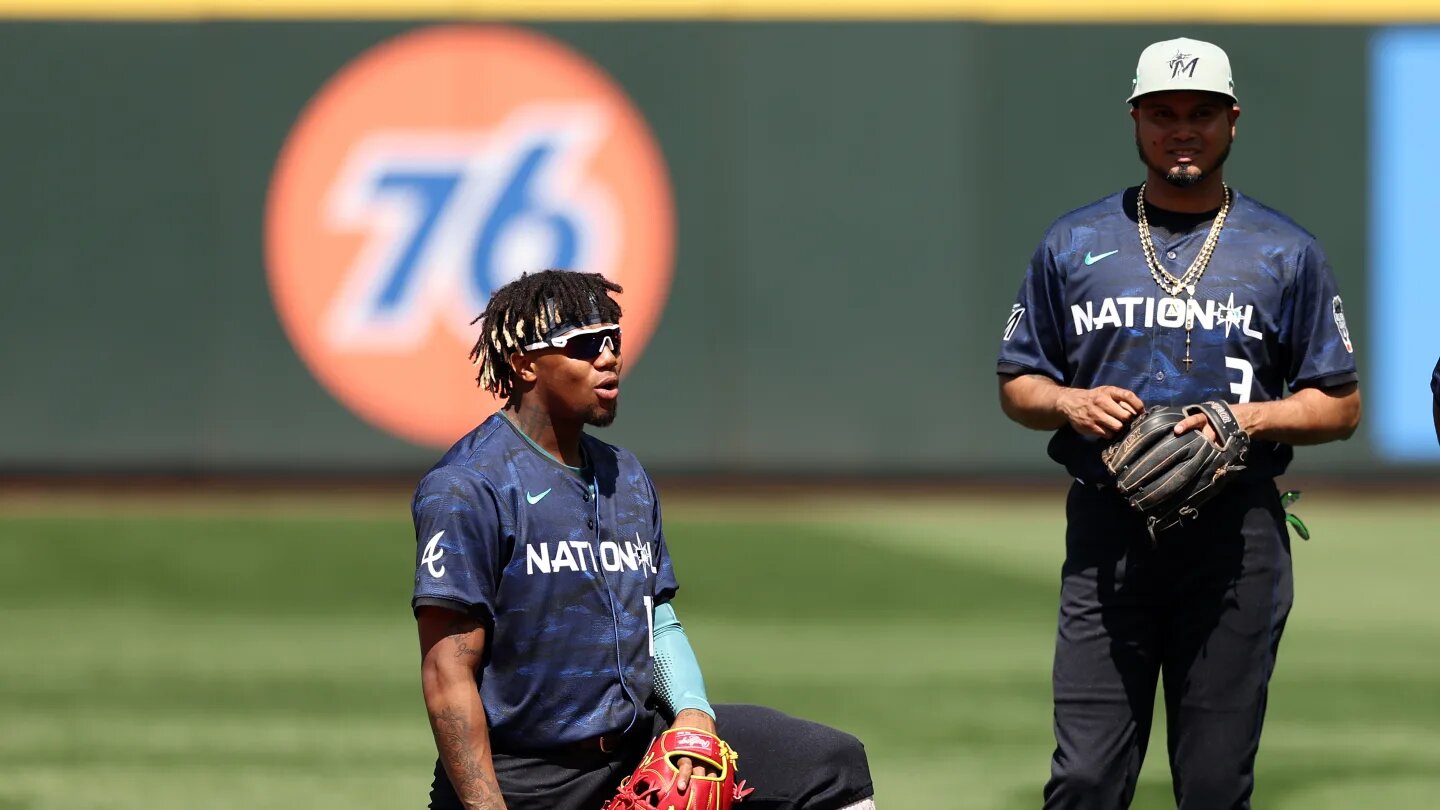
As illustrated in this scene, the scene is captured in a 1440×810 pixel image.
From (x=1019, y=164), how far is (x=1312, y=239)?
1134cm

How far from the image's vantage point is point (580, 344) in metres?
5.01

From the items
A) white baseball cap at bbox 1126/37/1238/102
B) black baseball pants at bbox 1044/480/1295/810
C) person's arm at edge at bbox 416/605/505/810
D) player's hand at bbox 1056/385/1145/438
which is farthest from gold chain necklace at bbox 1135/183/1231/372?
person's arm at edge at bbox 416/605/505/810

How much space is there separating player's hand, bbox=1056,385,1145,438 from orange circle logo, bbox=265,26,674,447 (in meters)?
11.1

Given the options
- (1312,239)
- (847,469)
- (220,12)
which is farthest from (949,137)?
(1312,239)

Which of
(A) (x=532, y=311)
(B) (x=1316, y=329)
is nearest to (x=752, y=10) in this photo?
(B) (x=1316, y=329)

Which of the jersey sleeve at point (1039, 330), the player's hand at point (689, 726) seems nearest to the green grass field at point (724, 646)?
the jersey sleeve at point (1039, 330)

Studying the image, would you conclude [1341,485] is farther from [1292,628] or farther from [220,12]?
[220,12]

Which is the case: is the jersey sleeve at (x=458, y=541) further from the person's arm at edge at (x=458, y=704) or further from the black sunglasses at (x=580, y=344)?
the black sunglasses at (x=580, y=344)

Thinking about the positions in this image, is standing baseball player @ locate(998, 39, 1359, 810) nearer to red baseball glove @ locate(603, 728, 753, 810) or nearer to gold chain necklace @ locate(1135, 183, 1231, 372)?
gold chain necklace @ locate(1135, 183, 1231, 372)

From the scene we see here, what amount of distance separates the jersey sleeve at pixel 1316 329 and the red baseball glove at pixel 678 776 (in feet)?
6.02

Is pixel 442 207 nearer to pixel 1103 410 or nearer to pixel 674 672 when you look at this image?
pixel 1103 410

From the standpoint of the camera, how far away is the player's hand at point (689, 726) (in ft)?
15.6

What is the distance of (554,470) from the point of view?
497 cm

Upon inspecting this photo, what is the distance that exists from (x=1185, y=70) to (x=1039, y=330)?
808mm
